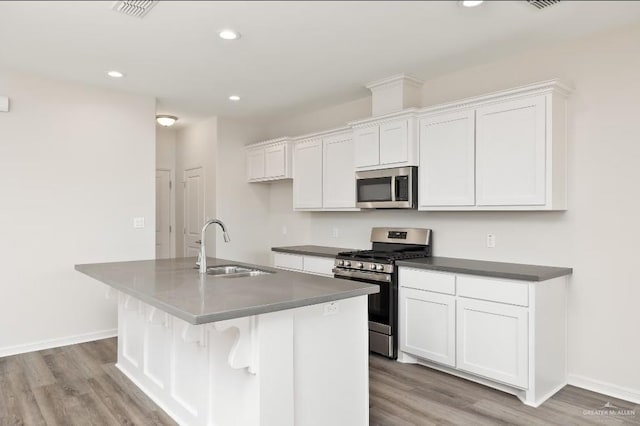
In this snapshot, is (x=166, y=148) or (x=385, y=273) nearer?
(x=385, y=273)

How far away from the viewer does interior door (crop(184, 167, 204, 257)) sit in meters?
6.21

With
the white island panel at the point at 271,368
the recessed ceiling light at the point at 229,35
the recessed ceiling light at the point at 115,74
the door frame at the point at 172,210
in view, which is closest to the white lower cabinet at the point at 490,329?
the white island panel at the point at 271,368

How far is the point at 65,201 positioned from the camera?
4266mm

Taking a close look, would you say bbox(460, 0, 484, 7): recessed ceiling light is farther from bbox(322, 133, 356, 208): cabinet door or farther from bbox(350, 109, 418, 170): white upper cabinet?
bbox(322, 133, 356, 208): cabinet door

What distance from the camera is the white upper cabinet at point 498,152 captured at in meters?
3.06

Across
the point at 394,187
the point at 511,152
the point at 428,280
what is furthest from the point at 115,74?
the point at 511,152

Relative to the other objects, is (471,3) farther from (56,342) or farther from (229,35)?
(56,342)

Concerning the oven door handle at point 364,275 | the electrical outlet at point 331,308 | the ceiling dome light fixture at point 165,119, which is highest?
the ceiling dome light fixture at point 165,119

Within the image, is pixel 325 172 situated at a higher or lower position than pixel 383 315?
higher

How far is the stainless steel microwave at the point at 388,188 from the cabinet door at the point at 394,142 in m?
0.10

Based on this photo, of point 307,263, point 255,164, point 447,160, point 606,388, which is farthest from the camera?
point 255,164

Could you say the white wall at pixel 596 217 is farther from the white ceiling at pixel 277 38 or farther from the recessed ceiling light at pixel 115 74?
→ the recessed ceiling light at pixel 115 74

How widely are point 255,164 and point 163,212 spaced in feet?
6.53

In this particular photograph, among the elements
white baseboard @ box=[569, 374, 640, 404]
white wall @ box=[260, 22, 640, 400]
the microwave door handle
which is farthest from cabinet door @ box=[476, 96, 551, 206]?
white baseboard @ box=[569, 374, 640, 404]
